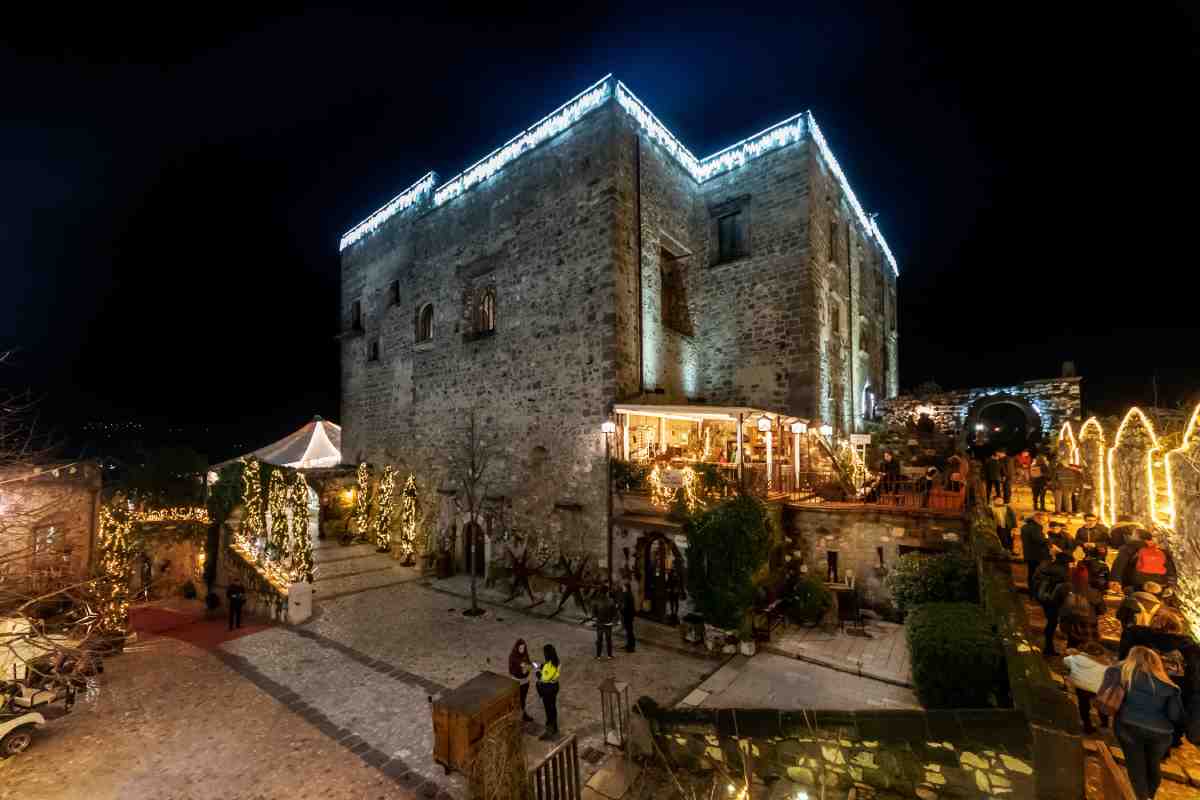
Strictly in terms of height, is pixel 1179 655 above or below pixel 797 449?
below

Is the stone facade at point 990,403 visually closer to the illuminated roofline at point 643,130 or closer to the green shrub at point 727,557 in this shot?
the illuminated roofline at point 643,130

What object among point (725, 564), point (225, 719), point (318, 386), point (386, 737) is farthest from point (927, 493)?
point (318, 386)

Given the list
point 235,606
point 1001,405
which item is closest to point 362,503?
point 235,606

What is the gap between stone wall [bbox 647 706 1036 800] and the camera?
401 centimetres

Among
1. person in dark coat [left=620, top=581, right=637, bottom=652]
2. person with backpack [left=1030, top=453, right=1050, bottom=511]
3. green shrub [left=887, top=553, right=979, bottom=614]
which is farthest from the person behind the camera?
person with backpack [left=1030, top=453, right=1050, bottom=511]

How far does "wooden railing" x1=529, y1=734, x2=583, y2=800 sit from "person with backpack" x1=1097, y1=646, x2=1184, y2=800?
419 cm

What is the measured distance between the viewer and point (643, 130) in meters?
13.5

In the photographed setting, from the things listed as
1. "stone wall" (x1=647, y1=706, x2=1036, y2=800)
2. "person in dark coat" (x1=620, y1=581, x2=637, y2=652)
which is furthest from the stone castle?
"stone wall" (x1=647, y1=706, x2=1036, y2=800)

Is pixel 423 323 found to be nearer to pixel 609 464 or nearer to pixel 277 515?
pixel 277 515

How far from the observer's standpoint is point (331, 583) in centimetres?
1445

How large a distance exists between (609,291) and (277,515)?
10896 mm

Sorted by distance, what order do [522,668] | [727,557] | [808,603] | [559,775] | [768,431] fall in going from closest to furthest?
1. [559,775]
2. [522,668]
3. [727,557]
4. [808,603]
5. [768,431]

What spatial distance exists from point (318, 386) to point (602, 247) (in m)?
37.0

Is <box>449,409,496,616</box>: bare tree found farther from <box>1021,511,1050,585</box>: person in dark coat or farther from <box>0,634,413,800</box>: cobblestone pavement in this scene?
<box>1021,511,1050,585</box>: person in dark coat
